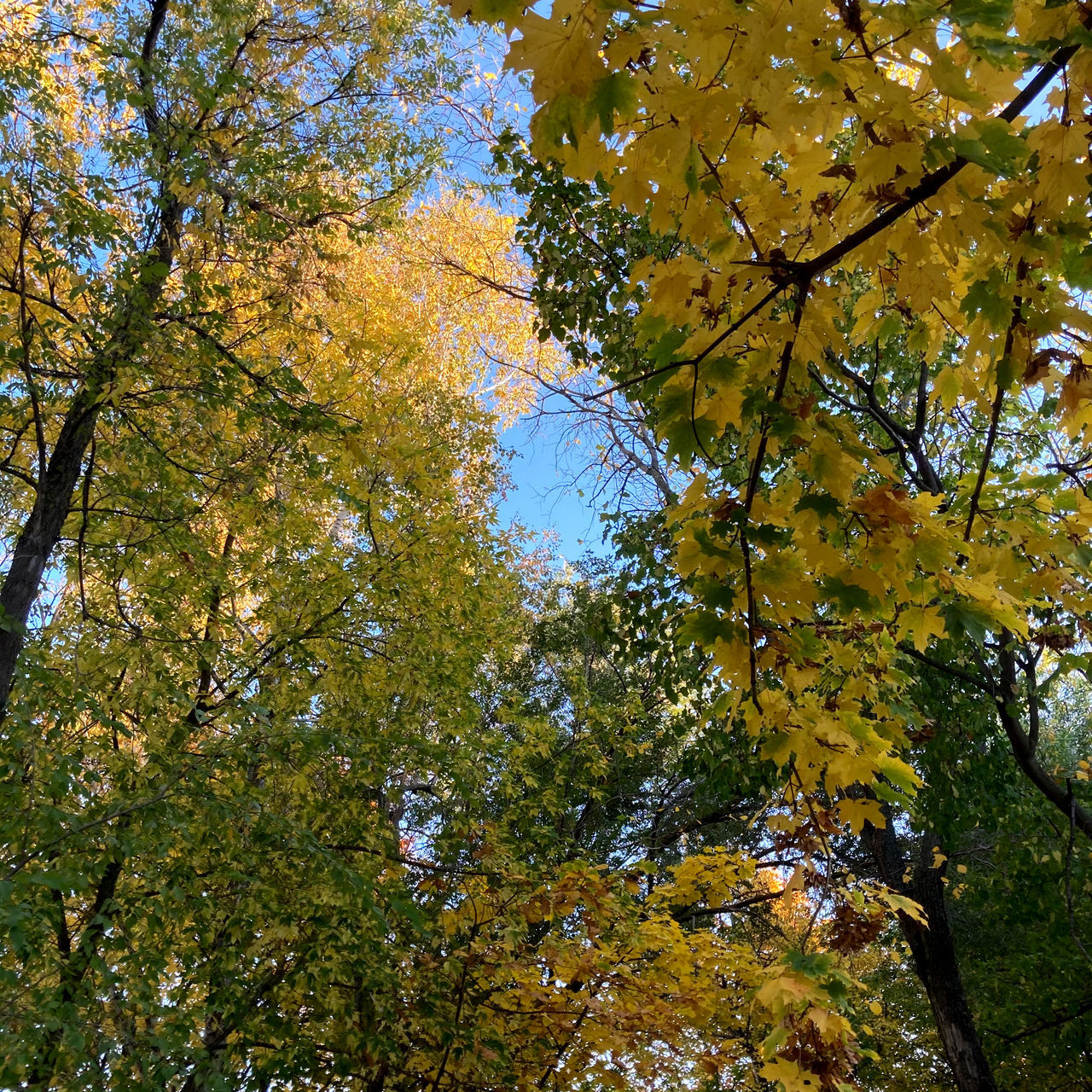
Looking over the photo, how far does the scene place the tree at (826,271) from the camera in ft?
3.84

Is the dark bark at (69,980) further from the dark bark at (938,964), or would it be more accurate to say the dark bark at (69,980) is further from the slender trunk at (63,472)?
the dark bark at (938,964)

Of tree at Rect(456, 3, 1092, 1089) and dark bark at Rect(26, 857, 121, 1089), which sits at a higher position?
tree at Rect(456, 3, 1092, 1089)

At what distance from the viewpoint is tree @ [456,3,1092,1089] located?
117 cm

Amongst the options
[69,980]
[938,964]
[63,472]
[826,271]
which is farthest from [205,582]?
[938,964]

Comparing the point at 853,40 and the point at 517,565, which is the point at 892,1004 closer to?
the point at 517,565

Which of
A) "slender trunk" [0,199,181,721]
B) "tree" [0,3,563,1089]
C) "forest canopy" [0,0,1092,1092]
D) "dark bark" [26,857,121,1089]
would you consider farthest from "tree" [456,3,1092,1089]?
"slender trunk" [0,199,181,721]

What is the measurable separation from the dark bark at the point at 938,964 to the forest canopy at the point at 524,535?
0.15ft

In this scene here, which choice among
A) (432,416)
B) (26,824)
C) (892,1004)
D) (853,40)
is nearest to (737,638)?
(853,40)

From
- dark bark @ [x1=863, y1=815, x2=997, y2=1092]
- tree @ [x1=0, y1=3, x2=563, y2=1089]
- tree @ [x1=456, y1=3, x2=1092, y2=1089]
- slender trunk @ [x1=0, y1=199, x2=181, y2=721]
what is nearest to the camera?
tree @ [x1=456, y1=3, x2=1092, y2=1089]

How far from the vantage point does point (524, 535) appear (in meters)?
9.45

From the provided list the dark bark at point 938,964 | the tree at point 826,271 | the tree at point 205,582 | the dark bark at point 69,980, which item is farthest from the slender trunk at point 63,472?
the dark bark at point 938,964

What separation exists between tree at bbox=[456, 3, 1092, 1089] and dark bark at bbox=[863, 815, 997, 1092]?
4.71 metres

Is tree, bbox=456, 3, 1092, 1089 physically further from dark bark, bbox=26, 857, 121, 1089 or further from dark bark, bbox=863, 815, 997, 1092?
dark bark, bbox=863, 815, 997, 1092

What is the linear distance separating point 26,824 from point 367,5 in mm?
5542
